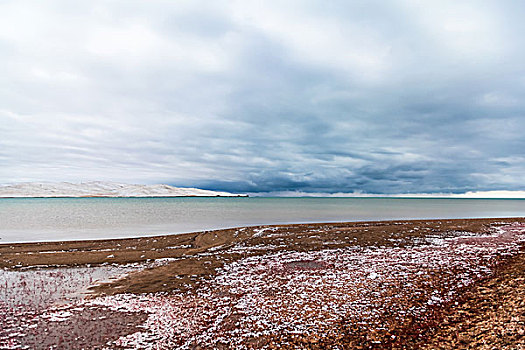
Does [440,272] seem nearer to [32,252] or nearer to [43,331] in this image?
[43,331]

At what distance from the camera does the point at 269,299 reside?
14797 mm

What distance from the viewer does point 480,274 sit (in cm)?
1777

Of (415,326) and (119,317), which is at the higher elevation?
(415,326)

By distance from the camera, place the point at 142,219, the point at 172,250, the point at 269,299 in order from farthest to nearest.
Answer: the point at 142,219, the point at 172,250, the point at 269,299

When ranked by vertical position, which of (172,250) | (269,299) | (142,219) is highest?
(269,299)

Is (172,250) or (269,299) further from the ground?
(269,299)

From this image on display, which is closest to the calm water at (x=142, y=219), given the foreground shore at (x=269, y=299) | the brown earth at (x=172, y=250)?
the brown earth at (x=172, y=250)

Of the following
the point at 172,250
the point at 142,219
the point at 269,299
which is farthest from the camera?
the point at 142,219

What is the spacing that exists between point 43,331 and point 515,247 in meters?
36.3

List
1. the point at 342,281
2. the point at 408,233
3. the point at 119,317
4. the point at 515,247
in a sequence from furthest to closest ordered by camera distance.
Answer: the point at 408,233 < the point at 515,247 < the point at 342,281 < the point at 119,317

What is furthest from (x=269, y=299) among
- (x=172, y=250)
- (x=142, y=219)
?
(x=142, y=219)

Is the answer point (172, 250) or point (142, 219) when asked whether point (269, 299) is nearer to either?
point (172, 250)

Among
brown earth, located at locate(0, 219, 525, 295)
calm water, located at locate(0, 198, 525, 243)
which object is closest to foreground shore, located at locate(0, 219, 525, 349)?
brown earth, located at locate(0, 219, 525, 295)

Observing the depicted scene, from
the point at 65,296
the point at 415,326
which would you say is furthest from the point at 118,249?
the point at 415,326
